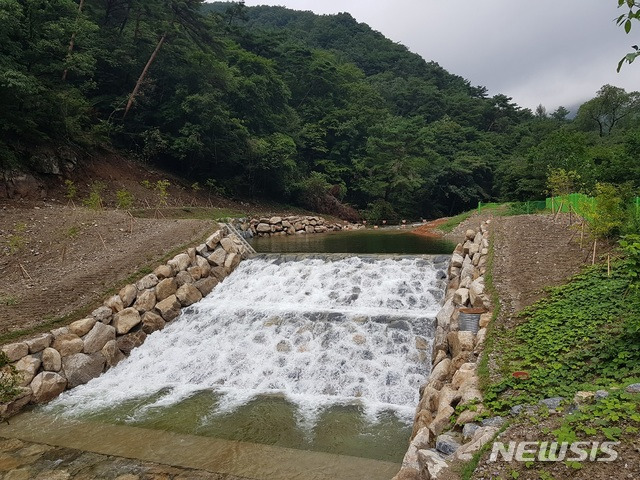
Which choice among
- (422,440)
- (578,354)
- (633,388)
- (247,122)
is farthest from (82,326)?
(247,122)

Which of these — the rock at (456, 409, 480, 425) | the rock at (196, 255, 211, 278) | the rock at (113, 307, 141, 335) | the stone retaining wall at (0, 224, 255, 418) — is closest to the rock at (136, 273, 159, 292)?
the stone retaining wall at (0, 224, 255, 418)

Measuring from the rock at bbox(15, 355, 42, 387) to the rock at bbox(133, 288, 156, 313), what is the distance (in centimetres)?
261

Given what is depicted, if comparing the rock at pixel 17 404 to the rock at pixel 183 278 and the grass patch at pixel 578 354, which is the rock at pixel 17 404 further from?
the grass patch at pixel 578 354

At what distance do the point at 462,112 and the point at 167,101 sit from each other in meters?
40.4

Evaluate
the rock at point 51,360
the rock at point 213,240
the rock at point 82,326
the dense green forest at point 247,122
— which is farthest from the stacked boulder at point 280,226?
the rock at point 51,360

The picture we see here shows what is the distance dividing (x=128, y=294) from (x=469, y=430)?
28.8ft

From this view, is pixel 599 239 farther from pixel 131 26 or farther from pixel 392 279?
pixel 131 26

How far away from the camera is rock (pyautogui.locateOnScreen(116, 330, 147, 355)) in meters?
9.48

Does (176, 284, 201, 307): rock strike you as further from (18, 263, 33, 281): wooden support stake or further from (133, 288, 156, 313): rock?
(18, 263, 33, 281): wooden support stake

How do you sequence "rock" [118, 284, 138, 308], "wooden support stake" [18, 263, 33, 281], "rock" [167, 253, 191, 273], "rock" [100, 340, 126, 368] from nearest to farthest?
"rock" [100, 340, 126, 368] → "rock" [118, 284, 138, 308] → "wooden support stake" [18, 263, 33, 281] → "rock" [167, 253, 191, 273]

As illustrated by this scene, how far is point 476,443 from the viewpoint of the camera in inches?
160

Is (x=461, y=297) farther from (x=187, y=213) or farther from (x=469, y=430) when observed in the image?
(x=187, y=213)

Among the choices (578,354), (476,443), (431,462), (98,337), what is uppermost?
(578,354)

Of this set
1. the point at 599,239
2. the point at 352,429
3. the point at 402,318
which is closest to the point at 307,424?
the point at 352,429
